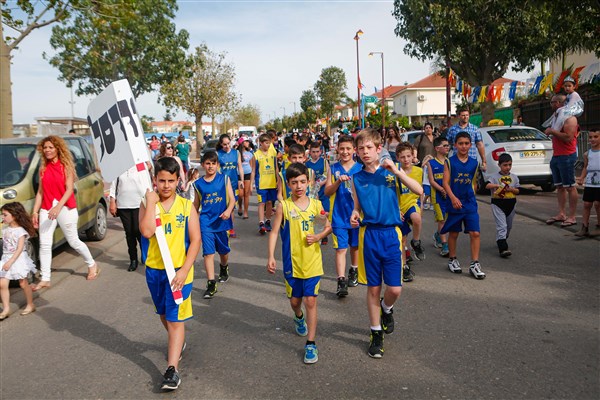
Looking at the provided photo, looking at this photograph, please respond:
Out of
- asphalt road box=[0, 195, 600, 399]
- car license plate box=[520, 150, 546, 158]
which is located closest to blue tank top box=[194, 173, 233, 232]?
asphalt road box=[0, 195, 600, 399]

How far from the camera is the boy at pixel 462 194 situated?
635 centimetres

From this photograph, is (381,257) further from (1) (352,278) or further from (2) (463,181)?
(2) (463,181)

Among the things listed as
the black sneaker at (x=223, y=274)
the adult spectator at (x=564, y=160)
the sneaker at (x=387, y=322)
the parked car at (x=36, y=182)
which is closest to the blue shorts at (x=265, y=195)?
the parked car at (x=36, y=182)

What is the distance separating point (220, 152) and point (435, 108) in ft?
220

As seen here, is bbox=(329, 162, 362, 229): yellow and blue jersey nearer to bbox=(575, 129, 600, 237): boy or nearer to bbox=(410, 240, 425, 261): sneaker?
bbox=(410, 240, 425, 261): sneaker

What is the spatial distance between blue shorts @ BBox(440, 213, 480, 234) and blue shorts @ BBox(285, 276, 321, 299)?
2783 mm

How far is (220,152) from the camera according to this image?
10758mm

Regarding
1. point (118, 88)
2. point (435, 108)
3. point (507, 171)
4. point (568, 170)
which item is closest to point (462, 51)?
point (568, 170)

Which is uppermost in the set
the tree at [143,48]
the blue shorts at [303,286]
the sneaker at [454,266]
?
the tree at [143,48]

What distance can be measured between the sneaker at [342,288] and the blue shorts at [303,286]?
1388mm

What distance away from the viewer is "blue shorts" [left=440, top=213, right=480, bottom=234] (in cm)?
635

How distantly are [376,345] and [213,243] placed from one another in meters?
2.77

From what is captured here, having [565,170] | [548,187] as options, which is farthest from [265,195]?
[548,187]

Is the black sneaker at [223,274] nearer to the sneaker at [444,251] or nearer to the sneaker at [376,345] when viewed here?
the sneaker at [376,345]
